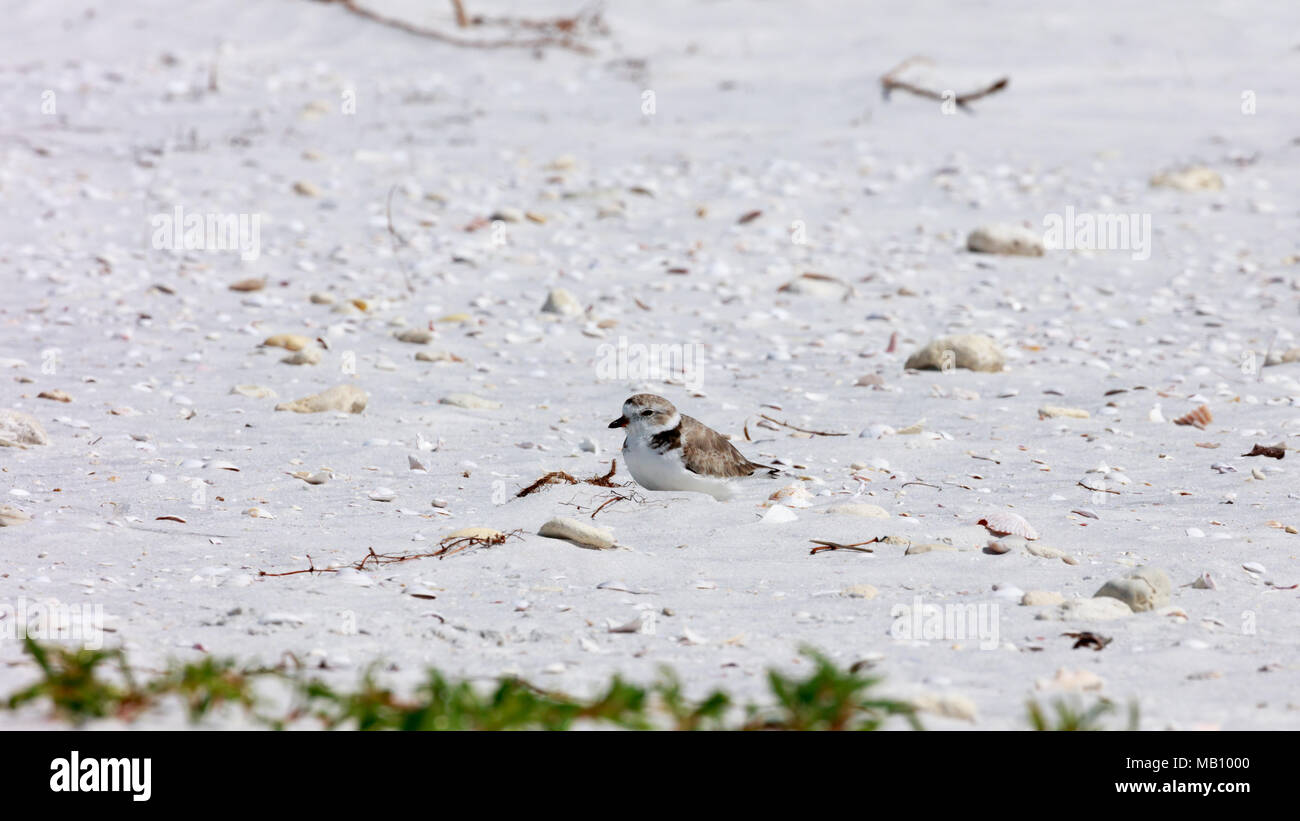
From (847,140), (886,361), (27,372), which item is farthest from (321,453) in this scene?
(847,140)

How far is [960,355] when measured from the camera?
7.25 metres

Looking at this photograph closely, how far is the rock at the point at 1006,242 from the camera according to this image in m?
9.54

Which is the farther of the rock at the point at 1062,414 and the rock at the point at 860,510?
the rock at the point at 1062,414

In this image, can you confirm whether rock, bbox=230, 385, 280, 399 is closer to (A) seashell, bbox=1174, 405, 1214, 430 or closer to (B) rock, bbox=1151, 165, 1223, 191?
(A) seashell, bbox=1174, 405, 1214, 430

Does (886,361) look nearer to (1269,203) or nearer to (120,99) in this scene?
(1269,203)

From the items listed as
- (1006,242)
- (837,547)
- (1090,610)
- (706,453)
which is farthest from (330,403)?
(1006,242)

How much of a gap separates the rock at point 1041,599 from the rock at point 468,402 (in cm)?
338

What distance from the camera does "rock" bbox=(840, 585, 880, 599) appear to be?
399 cm

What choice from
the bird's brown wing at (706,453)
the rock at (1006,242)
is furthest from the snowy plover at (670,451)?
the rock at (1006,242)

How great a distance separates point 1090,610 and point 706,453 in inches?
66.1

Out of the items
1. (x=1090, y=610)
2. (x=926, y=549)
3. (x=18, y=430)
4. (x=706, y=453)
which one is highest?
(x=18, y=430)

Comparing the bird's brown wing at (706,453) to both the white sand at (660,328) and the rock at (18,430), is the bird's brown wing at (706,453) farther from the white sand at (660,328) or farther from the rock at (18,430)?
the rock at (18,430)

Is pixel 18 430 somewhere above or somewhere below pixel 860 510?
above

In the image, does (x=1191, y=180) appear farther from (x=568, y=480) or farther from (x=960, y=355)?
(x=568, y=480)
